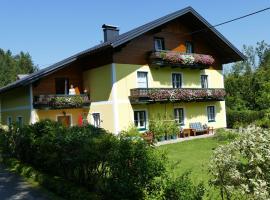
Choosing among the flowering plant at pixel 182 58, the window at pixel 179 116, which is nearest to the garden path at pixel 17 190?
the flowering plant at pixel 182 58

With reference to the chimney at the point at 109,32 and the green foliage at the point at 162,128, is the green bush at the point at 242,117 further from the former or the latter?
the chimney at the point at 109,32

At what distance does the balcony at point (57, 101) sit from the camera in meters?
25.0

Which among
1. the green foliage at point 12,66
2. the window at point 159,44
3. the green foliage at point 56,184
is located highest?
the green foliage at point 12,66

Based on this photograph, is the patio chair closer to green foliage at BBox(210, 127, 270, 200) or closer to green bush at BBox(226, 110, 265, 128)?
green bush at BBox(226, 110, 265, 128)

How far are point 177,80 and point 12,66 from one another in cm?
6604

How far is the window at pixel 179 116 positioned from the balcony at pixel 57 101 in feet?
23.3

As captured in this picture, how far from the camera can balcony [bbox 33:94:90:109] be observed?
983 inches

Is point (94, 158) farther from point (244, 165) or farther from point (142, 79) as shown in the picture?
point (142, 79)

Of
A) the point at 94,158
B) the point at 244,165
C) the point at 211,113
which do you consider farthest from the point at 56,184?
the point at 211,113

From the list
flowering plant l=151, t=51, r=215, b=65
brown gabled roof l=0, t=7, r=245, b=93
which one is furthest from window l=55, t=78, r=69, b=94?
flowering plant l=151, t=51, r=215, b=65

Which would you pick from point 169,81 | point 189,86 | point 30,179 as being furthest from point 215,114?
point 30,179

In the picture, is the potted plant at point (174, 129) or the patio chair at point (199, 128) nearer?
the potted plant at point (174, 129)

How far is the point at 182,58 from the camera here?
2778 cm

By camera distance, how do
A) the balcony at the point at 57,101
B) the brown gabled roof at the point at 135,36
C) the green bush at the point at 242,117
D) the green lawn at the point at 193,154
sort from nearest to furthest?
the green lawn at the point at 193,154, the brown gabled roof at the point at 135,36, the balcony at the point at 57,101, the green bush at the point at 242,117
